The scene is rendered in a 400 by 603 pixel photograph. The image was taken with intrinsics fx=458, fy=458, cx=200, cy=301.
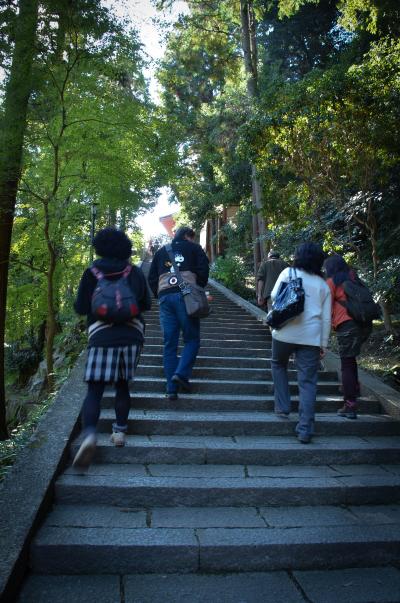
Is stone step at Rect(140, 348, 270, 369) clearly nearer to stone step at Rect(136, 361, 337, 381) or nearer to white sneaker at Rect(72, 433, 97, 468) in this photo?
stone step at Rect(136, 361, 337, 381)

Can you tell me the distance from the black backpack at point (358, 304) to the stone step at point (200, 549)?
2.16m

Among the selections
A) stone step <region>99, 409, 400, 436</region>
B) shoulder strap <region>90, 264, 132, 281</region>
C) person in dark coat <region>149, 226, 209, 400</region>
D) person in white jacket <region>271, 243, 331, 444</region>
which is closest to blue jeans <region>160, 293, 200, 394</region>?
person in dark coat <region>149, 226, 209, 400</region>

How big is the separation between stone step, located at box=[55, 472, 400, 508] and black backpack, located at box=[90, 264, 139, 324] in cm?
118

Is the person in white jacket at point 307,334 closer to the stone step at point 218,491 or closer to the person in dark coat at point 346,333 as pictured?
the person in dark coat at point 346,333

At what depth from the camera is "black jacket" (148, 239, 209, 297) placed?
4.78 meters

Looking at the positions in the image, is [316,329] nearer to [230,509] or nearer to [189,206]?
[230,509]

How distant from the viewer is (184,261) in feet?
15.7

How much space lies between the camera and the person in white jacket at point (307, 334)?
4.02 m

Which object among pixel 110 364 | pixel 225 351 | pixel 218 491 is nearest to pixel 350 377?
pixel 218 491

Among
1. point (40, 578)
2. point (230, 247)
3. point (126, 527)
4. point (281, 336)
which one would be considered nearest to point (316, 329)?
point (281, 336)

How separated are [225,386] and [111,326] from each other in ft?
7.26

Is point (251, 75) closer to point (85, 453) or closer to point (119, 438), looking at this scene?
point (119, 438)

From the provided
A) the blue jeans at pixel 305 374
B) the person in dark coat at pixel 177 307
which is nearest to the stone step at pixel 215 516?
the blue jeans at pixel 305 374

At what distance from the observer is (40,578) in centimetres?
259
